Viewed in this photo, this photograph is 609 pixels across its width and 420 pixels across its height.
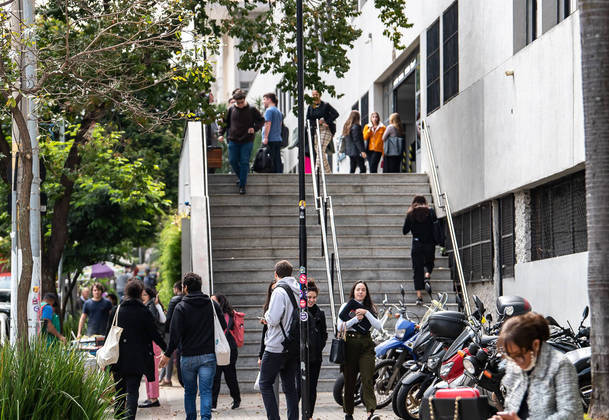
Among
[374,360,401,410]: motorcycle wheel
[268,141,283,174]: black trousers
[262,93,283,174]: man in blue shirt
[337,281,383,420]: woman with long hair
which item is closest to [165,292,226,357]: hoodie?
[337,281,383,420]: woman with long hair

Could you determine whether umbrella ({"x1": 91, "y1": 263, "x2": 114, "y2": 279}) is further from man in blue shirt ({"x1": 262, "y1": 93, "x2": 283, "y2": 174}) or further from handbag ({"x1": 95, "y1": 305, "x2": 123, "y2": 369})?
handbag ({"x1": 95, "y1": 305, "x2": 123, "y2": 369})

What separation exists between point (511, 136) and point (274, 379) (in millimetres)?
7052

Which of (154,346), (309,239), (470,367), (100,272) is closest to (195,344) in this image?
(470,367)

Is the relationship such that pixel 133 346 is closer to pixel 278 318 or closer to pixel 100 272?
pixel 278 318

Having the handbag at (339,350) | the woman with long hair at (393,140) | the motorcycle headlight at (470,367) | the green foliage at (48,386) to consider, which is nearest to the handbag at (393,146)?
the woman with long hair at (393,140)

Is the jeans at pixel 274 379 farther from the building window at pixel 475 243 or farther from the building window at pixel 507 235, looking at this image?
the building window at pixel 475 243

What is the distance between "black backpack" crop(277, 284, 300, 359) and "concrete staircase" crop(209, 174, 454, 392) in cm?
489

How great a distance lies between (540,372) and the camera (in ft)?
18.0

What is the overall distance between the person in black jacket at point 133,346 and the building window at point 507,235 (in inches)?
284

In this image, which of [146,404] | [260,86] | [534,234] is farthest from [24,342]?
[260,86]

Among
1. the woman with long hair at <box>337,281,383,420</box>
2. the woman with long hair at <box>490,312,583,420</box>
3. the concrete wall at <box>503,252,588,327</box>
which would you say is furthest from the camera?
the concrete wall at <box>503,252,588,327</box>

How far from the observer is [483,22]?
1842cm

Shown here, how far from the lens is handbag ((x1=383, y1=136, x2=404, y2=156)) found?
2345 cm

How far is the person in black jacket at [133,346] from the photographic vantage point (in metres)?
11.6
